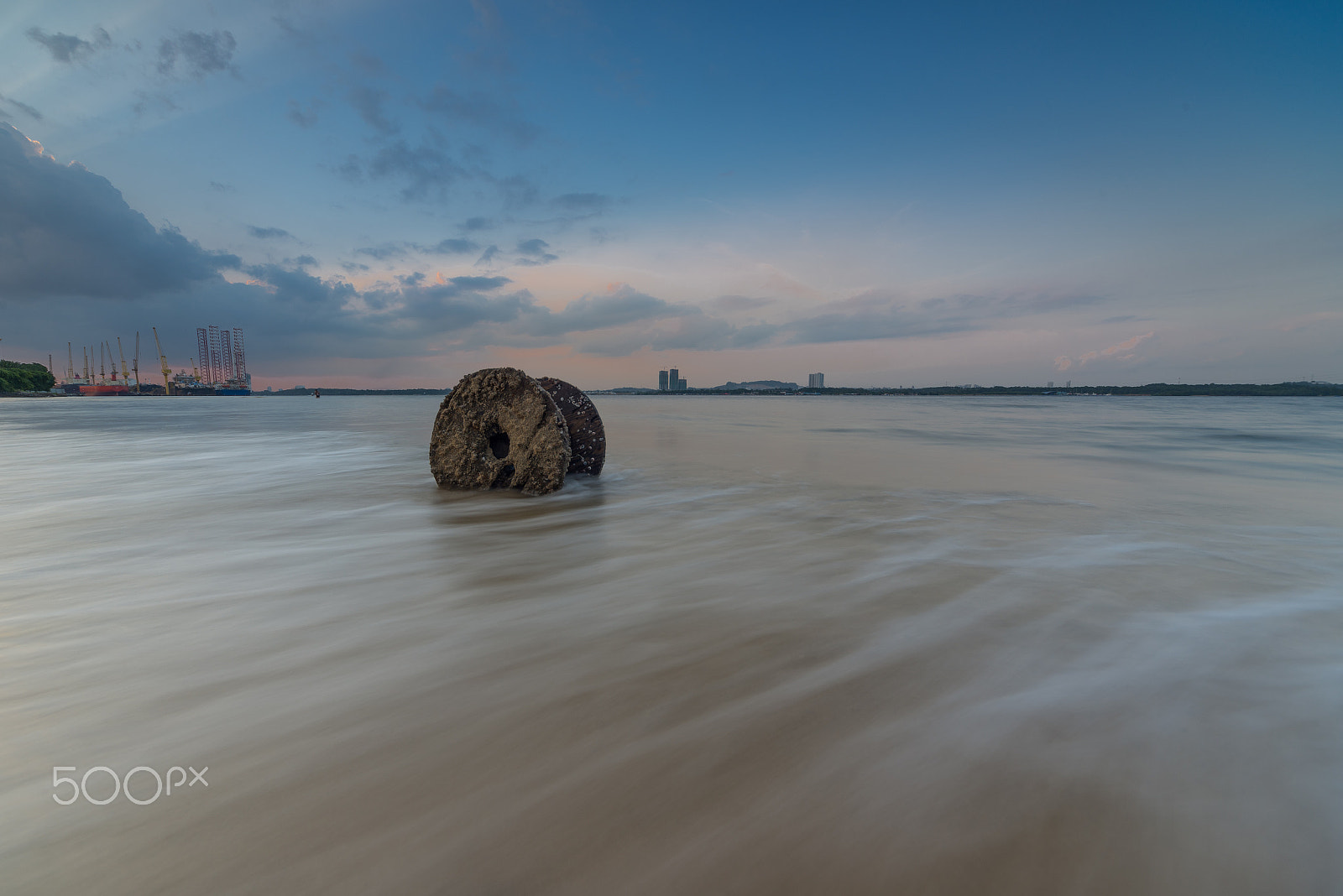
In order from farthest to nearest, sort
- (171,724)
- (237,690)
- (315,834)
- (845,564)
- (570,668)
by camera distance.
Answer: (845,564)
(570,668)
(237,690)
(171,724)
(315,834)

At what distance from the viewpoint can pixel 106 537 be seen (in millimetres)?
4168

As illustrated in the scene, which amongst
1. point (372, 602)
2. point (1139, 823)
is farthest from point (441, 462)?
point (1139, 823)

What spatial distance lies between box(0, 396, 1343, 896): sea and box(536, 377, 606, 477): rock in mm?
2633

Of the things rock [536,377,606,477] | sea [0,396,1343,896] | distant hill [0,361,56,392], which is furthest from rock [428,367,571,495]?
distant hill [0,361,56,392]

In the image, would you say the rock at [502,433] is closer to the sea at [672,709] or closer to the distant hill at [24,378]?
the sea at [672,709]

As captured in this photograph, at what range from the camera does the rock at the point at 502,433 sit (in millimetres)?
5770

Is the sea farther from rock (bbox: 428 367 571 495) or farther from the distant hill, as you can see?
the distant hill

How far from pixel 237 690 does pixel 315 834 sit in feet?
3.17

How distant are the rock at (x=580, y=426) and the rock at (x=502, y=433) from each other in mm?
746

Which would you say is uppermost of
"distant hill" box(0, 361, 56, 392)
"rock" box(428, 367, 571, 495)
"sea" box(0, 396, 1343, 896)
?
"distant hill" box(0, 361, 56, 392)

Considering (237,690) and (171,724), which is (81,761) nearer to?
(171,724)

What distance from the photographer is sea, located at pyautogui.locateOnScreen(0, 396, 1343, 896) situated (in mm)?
1210

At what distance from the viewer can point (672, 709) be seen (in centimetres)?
179

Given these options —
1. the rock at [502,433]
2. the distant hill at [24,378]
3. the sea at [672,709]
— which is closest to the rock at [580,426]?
the rock at [502,433]
